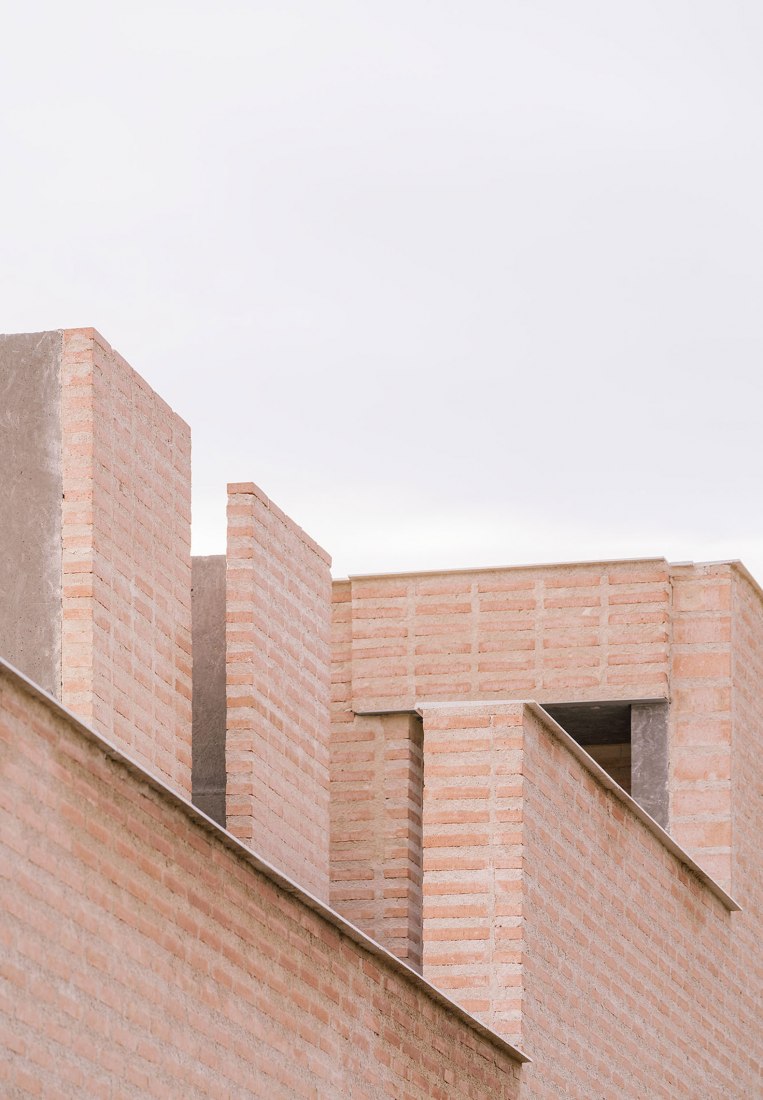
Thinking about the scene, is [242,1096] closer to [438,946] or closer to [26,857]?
[26,857]

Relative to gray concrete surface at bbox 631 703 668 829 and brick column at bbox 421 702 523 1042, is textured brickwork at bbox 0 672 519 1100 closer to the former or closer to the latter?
brick column at bbox 421 702 523 1042

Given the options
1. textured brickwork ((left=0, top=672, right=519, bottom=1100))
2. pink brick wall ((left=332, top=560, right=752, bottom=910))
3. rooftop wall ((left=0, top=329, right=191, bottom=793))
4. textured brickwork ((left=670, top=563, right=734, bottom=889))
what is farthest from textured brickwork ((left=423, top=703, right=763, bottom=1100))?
rooftop wall ((left=0, top=329, right=191, bottom=793))

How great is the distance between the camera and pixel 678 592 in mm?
15461

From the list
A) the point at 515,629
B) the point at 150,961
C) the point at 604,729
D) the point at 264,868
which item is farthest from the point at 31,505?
the point at 604,729

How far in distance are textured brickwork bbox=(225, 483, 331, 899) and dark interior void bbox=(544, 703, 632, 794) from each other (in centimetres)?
308

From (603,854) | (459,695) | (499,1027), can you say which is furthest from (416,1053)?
(459,695)

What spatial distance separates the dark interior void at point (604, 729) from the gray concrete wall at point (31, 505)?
5722mm

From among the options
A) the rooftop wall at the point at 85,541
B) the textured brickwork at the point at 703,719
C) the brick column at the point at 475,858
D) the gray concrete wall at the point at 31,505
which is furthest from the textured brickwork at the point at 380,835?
the gray concrete wall at the point at 31,505

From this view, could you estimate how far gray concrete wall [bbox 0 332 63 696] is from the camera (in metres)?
10.1

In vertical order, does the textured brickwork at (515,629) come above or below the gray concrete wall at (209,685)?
above

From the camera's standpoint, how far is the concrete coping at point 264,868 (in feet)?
25.1

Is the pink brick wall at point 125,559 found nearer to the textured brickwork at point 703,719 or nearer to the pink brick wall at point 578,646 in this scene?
the pink brick wall at point 578,646

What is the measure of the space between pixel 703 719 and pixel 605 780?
2.45 metres

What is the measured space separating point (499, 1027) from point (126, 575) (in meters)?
2.84
